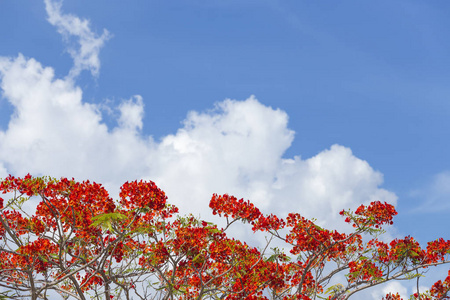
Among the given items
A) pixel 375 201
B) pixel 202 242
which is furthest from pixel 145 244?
pixel 375 201

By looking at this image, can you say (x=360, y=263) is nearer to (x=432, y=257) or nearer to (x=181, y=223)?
(x=432, y=257)

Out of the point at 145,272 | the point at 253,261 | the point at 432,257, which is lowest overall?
the point at 145,272

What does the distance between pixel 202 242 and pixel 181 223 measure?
61cm

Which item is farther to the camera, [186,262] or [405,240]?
[405,240]

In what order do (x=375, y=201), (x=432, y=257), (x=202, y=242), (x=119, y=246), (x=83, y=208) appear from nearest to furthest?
(x=83, y=208), (x=202, y=242), (x=119, y=246), (x=375, y=201), (x=432, y=257)

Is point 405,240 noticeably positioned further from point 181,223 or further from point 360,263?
point 181,223

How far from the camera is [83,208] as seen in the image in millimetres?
9133

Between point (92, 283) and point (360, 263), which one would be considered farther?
point (360, 263)

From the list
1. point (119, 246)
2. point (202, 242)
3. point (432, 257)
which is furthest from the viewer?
point (432, 257)

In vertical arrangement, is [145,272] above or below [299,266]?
below

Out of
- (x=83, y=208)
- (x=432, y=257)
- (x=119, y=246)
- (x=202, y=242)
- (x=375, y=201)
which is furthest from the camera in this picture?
(x=432, y=257)

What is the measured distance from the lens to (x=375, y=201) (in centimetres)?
1160

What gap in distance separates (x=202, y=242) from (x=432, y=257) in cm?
649

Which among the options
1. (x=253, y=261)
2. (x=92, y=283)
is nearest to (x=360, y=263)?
(x=253, y=261)
